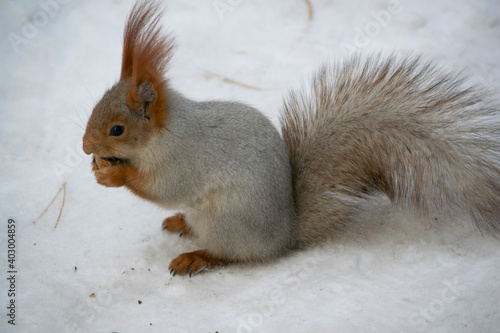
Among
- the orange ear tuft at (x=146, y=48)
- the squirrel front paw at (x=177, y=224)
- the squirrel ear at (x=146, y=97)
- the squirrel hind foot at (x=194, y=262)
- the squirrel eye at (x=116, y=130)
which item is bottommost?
the squirrel hind foot at (x=194, y=262)

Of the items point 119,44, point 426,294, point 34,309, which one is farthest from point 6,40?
point 426,294

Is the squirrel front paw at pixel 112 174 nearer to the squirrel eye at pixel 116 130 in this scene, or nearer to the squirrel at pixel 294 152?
the squirrel at pixel 294 152

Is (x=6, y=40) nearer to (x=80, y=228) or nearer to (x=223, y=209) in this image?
(x=80, y=228)

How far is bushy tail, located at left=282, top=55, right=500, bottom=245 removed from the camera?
1774mm

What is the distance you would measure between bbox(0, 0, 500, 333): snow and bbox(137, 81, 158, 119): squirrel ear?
677mm

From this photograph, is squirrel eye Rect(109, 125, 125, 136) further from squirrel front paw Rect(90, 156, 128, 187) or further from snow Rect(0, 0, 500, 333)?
snow Rect(0, 0, 500, 333)

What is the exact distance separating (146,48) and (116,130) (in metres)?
0.32

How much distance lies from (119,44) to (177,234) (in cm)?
173

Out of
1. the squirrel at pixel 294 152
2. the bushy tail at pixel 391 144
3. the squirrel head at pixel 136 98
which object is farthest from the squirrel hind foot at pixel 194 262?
the squirrel head at pixel 136 98

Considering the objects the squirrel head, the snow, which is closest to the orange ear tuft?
the squirrel head

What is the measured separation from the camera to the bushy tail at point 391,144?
5.82 ft

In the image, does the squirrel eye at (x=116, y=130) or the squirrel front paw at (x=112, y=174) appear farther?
the squirrel front paw at (x=112, y=174)

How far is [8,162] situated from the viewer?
2645 millimetres

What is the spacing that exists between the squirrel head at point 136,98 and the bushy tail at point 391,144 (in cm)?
61
